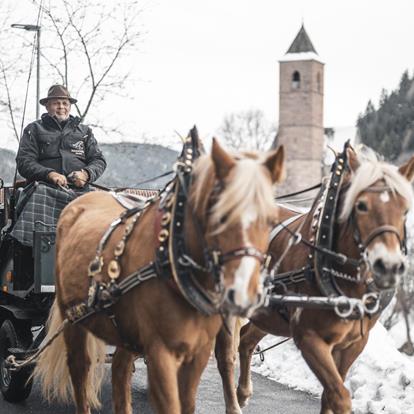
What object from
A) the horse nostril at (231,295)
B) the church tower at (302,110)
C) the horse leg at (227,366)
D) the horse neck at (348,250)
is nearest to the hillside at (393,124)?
the church tower at (302,110)

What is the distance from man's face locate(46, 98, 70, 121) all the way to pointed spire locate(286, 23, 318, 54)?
7823 cm

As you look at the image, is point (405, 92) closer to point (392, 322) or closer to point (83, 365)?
point (392, 322)

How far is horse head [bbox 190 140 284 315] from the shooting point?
3408mm

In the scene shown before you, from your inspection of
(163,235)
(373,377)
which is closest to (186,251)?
(163,235)

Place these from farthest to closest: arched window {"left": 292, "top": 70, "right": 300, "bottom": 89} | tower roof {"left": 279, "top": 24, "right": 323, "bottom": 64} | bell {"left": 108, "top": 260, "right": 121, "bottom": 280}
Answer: tower roof {"left": 279, "top": 24, "right": 323, "bottom": 64}, arched window {"left": 292, "top": 70, "right": 300, "bottom": 89}, bell {"left": 108, "top": 260, "right": 121, "bottom": 280}

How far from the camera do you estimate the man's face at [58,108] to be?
22.9 feet

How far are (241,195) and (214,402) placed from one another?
3963mm

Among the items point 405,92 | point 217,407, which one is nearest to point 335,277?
point 217,407

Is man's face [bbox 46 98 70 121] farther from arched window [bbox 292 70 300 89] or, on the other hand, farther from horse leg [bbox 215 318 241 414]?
arched window [bbox 292 70 300 89]

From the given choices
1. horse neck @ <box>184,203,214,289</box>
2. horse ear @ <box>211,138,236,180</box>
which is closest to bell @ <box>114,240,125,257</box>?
horse neck @ <box>184,203,214,289</box>

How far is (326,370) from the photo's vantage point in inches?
191

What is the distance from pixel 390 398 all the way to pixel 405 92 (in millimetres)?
71768

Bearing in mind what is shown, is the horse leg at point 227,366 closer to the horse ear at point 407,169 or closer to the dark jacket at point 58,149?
the dark jacket at point 58,149

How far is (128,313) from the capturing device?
438cm
